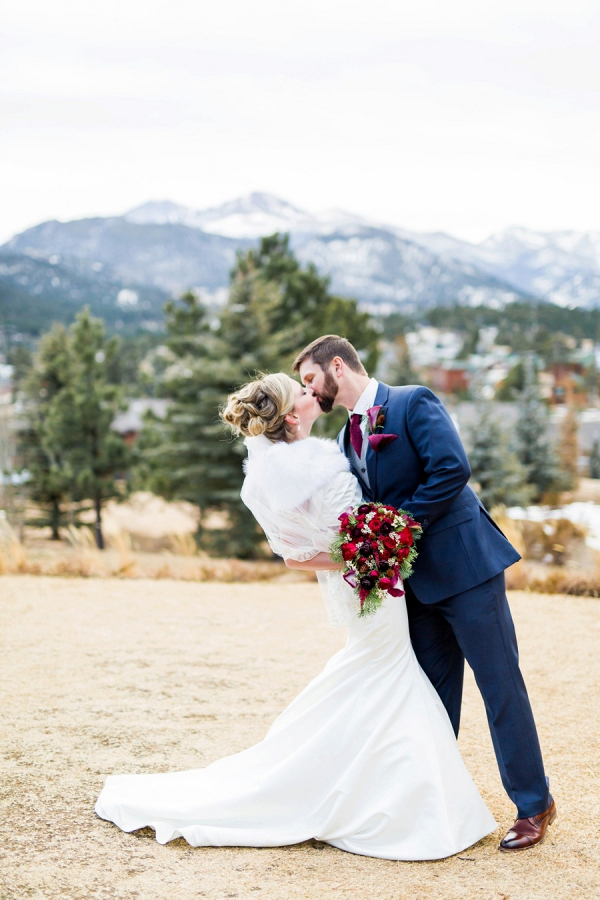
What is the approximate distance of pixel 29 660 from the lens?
6.30 m

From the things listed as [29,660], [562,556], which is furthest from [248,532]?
[29,660]

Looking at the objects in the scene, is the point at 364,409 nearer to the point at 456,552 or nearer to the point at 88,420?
the point at 456,552

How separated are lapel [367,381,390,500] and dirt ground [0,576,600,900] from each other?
5.12ft

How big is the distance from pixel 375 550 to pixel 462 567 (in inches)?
17.3

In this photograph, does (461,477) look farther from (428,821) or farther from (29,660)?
(29,660)

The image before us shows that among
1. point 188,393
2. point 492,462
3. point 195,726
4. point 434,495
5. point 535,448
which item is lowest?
point 535,448

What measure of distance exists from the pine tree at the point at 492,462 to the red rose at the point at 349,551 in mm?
15258

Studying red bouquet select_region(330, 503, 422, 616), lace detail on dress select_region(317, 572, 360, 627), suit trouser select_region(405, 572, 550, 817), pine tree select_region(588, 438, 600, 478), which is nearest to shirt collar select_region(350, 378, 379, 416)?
red bouquet select_region(330, 503, 422, 616)

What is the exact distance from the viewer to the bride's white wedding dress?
3316 millimetres

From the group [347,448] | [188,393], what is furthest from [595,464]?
[347,448]

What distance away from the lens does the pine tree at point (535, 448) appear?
24.1m

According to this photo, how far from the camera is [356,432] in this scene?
11.8 feet

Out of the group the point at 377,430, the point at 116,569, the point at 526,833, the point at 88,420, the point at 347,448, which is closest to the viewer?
the point at 526,833

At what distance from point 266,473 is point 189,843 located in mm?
1637
